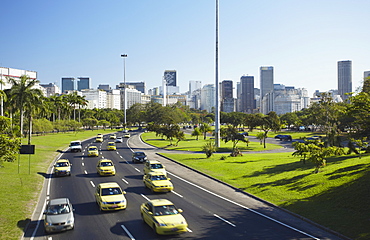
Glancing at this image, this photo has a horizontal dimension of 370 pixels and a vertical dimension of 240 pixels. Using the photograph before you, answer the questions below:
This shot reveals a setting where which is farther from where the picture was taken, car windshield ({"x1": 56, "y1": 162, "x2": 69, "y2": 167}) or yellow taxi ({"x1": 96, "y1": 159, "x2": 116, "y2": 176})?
car windshield ({"x1": 56, "y1": 162, "x2": 69, "y2": 167})

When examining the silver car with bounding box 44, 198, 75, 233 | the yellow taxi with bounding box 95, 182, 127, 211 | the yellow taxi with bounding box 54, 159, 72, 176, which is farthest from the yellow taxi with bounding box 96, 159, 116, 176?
the silver car with bounding box 44, 198, 75, 233

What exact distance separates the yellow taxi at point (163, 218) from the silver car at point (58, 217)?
3.69 meters

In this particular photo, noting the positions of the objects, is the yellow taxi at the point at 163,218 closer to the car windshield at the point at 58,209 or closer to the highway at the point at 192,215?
the highway at the point at 192,215

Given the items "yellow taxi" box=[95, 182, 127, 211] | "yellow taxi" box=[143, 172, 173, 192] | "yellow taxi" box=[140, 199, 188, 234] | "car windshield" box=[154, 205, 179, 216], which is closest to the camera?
"yellow taxi" box=[140, 199, 188, 234]

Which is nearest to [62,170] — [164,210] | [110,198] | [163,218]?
[110,198]

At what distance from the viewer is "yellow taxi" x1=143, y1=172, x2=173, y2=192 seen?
75.6ft

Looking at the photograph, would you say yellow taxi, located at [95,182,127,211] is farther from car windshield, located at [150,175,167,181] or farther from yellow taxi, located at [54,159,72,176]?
yellow taxi, located at [54,159,72,176]

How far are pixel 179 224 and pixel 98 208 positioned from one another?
23.3 feet

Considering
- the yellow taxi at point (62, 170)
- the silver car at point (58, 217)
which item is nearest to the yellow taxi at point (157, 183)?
the silver car at point (58, 217)

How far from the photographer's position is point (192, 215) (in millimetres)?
18125

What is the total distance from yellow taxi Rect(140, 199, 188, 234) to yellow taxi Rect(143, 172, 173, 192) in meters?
6.34

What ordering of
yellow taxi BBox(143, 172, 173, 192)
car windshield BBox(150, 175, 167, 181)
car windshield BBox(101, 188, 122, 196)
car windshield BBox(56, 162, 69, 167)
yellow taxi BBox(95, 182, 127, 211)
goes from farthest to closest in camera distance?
car windshield BBox(56, 162, 69, 167) < car windshield BBox(150, 175, 167, 181) < yellow taxi BBox(143, 172, 173, 192) < car windshield BBox(101, 188, 122, 196) < yellow taxi BBox(95, 182, 127, 211)

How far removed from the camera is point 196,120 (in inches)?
7205

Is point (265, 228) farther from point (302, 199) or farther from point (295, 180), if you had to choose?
point (295, 180)
